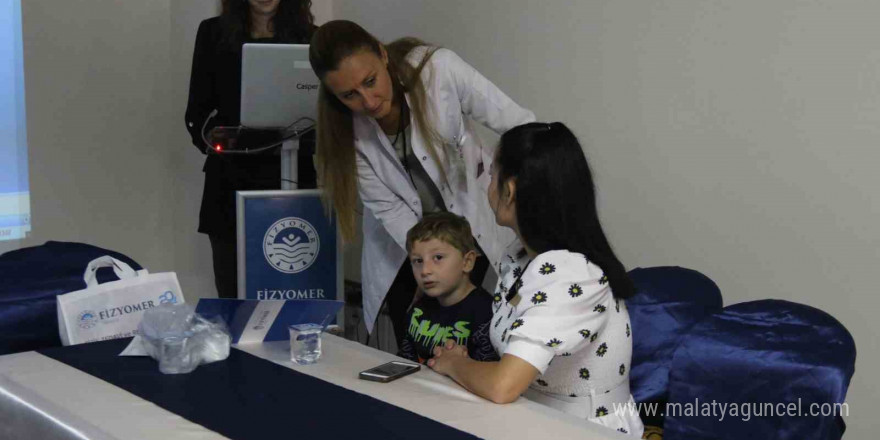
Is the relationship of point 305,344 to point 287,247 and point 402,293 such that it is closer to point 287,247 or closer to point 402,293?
point 402,293

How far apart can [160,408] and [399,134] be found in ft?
3.77

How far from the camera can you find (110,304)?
1.83 metres

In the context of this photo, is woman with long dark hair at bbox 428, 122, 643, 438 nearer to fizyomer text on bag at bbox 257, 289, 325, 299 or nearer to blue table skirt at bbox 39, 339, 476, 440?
blue table skirt at bbox 39, 339, 476, 440

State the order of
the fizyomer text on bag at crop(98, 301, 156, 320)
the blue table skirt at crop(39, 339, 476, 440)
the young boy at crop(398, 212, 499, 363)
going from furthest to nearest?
the young boy at crop(398, 212, 499, 363) → the fizyomer text on bag at crop(98, 301, 156, 320) → the blue table skirt at crop(39, 339, 476, 440)

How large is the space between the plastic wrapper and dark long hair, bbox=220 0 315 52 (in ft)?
4.65

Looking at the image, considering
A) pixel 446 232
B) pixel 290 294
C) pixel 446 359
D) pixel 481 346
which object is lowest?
pixel 290 294

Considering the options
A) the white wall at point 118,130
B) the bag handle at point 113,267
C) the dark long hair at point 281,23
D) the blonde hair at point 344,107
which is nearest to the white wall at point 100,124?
the white wall at point 118,130

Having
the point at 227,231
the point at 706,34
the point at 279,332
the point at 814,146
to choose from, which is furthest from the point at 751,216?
the point at 227,231

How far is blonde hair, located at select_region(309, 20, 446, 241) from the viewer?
6.92 ft

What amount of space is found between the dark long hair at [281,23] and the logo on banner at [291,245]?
613 mm

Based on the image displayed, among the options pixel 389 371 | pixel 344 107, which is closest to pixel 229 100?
pixel 344 107

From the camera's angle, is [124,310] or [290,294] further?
[290,294]

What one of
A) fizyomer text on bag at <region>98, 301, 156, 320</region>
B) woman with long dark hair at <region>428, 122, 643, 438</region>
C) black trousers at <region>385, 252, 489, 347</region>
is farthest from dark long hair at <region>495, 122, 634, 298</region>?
black trousers at <region>385, 252, 489, 347</region>

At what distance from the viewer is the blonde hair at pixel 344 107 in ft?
6.92
